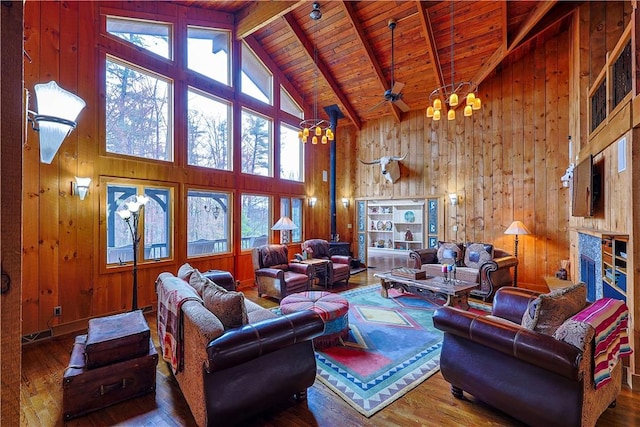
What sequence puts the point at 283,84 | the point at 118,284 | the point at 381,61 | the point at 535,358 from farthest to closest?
the point at 283,84, the point at 381,61, the point at 118,284, the point at 535,358

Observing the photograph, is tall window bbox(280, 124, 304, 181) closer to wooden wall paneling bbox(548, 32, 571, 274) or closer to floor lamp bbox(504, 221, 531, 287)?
floor lamp bbox(504, 221, 531, 287)

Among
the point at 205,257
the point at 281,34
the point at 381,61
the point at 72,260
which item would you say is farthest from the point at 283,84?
the point at 72,260

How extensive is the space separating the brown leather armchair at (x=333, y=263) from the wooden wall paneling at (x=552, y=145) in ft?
13.5

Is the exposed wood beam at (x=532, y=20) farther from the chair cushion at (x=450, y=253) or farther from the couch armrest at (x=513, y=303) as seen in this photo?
the couch armrest at (x=513, y=303)

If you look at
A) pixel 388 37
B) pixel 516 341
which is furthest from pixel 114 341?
pixel 388 37

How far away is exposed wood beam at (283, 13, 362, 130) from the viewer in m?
6.09

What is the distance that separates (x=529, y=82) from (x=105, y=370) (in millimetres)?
8283

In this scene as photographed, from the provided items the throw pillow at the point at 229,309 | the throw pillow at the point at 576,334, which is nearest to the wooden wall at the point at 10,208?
the throw pillow at the point at 229,309

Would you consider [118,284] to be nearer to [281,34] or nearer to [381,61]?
[281,34]

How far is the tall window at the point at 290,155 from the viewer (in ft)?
25.1

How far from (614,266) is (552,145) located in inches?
153

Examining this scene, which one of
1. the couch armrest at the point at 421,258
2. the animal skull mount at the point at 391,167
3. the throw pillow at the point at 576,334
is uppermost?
the animal skull mount at the point at 391,167

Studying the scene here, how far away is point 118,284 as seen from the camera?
449 centimetres

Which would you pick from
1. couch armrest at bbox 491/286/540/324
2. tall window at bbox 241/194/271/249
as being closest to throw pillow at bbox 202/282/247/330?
couch armrest at bbox 491/286/540/324
